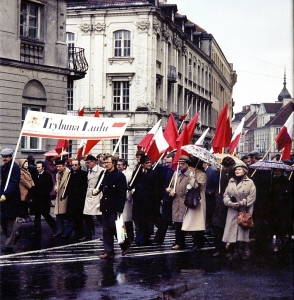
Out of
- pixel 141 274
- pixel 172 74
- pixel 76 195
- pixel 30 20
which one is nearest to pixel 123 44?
pixel 172 74

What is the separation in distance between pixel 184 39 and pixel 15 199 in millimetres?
37333

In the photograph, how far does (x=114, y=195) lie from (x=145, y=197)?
6.81ft

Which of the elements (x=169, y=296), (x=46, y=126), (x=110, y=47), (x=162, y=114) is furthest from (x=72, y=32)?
(x=169, y=296)

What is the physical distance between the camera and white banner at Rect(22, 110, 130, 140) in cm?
1309

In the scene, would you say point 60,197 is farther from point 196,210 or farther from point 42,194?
point 196,210

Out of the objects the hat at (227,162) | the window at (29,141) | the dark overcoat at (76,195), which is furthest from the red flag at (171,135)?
the window at (29,141)

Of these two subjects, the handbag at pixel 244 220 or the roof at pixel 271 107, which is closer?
the handbag at pixel 244 220

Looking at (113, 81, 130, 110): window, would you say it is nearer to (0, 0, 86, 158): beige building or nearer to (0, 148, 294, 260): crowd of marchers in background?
(0, 0, 86, 158): beige building

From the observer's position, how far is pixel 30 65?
73.4ft

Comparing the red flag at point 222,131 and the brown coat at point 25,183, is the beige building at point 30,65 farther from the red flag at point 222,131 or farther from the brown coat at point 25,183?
the red flag at point 222,131

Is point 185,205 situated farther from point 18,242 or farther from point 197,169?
point 18,242

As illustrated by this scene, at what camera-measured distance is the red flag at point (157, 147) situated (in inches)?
597

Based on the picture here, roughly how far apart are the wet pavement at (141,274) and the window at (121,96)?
2745 cm

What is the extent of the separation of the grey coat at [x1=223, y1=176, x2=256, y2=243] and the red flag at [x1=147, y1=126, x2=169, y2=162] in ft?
13.3
